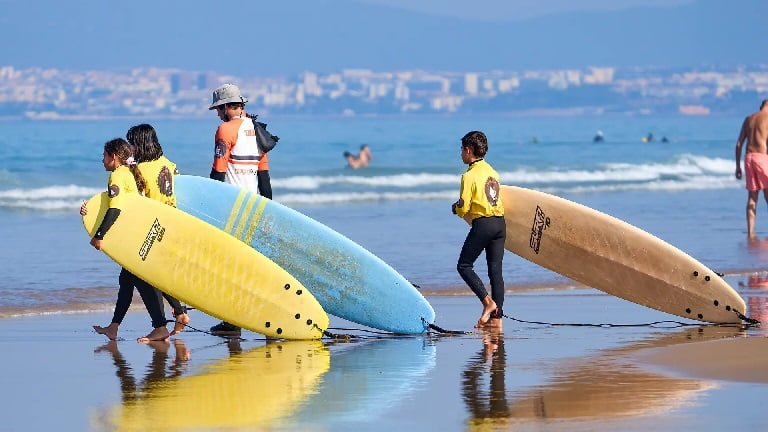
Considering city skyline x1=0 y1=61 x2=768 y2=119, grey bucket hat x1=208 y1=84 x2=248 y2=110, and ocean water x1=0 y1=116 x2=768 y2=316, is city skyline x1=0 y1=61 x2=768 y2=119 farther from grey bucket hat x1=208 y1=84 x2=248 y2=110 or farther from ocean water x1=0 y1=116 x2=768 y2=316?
grey bucket hat x1=208 y1=84 x2=248 y2=110

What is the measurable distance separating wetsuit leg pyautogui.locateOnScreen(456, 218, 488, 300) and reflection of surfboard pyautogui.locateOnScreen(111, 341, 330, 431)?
136 cm

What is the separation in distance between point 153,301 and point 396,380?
2243 millimetres

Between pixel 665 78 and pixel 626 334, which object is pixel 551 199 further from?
pixel 665 78

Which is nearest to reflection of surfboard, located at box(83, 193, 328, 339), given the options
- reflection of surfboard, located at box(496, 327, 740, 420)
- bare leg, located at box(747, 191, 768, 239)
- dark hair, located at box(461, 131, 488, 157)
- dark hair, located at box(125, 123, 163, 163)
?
dark hair, located at box(125, 123, 163, 163)

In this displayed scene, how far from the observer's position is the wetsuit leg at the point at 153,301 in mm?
9570

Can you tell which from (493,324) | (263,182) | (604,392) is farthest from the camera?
(263,182)

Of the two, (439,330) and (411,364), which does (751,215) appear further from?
(411,364)

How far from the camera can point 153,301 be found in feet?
31.5

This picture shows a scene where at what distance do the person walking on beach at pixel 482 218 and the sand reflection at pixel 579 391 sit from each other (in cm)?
119

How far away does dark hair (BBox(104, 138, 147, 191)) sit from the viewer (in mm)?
9266

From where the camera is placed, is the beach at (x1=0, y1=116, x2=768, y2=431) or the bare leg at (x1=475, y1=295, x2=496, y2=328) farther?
the bare leg at (x1=475, y1=295, x2=496, y2=328)

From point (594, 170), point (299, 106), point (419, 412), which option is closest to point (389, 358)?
point (419, 412)

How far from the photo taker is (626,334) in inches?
385

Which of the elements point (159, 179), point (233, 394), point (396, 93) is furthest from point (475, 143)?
point (396, 93)
